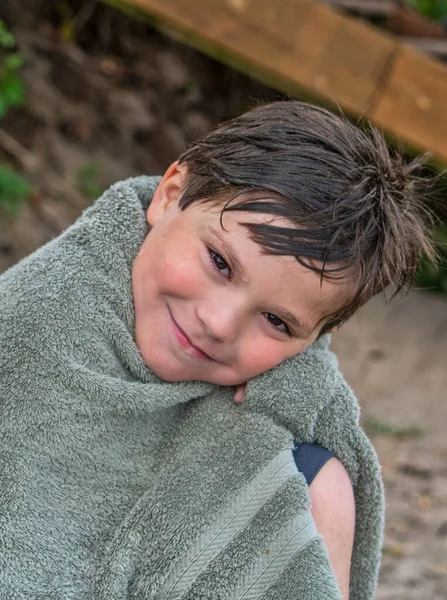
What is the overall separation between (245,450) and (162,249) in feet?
1.49

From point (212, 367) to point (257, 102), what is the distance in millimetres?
2782

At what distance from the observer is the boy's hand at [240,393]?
172cm

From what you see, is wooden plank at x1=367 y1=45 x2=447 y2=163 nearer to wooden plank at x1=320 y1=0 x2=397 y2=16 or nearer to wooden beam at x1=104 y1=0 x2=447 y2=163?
wooden beam at x1=104 y1=0 x2=447 y2=163

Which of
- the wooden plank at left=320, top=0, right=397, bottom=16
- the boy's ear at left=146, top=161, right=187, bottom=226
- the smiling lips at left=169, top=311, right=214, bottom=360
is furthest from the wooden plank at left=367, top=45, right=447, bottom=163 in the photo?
the smiling lips at left=169, top=311, right=214, bottom=360

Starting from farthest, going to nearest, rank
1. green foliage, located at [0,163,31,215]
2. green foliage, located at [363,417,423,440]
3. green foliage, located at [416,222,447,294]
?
green foliage, located at [416,222,447,294], green foliage, located at [363,417,423,440], green foliage, located at [0,163,31,215]

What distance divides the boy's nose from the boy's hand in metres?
0.22

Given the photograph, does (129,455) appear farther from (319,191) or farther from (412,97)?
(412,97)

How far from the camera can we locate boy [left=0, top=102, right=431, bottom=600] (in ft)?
5.02

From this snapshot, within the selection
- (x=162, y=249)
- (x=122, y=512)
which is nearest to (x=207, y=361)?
(x=162, y=249)

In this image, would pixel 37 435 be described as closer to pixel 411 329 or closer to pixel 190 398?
pixel 190 398

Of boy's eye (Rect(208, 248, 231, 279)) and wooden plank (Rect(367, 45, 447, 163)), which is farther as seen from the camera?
wooden plank (Rect(367, 45, 447, 163))

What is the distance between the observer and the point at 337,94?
393cm

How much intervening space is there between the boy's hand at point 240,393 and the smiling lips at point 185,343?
155mm

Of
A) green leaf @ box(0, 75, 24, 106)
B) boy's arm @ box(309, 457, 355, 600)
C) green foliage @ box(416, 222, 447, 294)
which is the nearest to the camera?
boy's arm @ box(309, 457, 355, 600)
